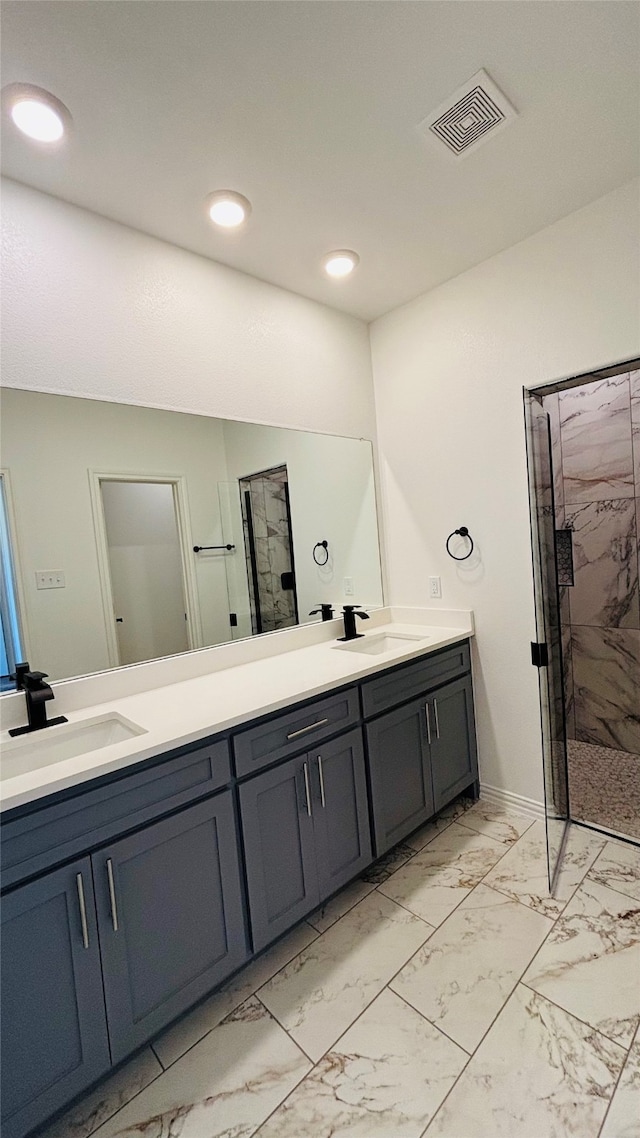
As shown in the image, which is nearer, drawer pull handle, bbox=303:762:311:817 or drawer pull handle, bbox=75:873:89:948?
drawer pull handle, bbox=75:873:89:948

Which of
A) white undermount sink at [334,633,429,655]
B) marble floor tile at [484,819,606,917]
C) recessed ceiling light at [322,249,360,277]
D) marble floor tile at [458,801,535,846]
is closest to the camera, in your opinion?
marble floor tile at [484,819,606,917]

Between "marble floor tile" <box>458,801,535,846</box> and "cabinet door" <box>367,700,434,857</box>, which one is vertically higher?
"cabinet door" <box>367,700,434,857</box>

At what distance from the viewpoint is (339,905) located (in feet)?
6.26

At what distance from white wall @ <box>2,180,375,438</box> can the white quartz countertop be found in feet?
3.73

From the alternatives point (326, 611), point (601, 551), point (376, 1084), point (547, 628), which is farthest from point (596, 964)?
point (601, 551)

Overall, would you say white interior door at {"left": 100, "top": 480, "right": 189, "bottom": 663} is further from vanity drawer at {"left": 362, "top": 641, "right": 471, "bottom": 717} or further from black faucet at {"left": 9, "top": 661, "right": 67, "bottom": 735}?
vanity drawer at {"left": 362, "top": 641, "right": 471, "bottom": 717}

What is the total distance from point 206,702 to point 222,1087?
1007 millimetres

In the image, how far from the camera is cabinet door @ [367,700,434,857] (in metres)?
1.97

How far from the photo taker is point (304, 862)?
5.53 feet

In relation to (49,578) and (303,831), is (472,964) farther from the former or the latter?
(49,578)

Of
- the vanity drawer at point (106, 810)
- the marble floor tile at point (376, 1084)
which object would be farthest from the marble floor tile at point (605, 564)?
the vanity drawer at point (106, 810)

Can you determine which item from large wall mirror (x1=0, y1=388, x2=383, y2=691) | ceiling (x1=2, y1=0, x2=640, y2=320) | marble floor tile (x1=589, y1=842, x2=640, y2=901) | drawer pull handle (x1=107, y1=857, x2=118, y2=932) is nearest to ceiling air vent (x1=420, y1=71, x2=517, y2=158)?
ceiling (x1=2, y1=0, x2=640, y2=320)

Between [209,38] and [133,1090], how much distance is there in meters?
2.76

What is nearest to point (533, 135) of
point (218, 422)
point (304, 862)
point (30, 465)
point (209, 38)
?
point (209, 38)
